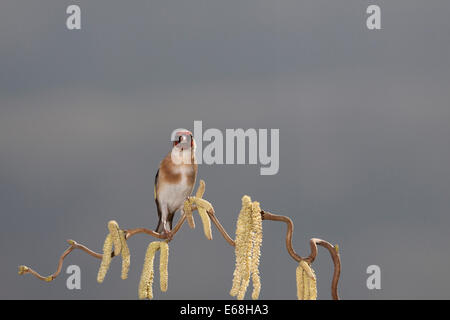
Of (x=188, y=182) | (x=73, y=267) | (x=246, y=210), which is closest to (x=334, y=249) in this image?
(x=246, y=210)

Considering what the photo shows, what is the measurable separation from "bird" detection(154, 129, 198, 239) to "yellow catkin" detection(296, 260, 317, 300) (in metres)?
0.92

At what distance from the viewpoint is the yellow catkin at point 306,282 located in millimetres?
2951

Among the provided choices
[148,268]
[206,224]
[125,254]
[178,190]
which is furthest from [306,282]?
[178,190]

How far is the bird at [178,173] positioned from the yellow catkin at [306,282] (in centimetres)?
92

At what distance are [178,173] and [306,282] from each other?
1.08 m

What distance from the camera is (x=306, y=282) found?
118 inches

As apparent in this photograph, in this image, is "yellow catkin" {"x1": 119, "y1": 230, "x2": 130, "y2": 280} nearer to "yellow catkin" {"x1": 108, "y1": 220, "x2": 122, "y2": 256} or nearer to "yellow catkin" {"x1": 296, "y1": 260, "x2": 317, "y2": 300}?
"yellow catkin" {"x1": 108, "y1": 220, "x2": 122, "y2": 256}

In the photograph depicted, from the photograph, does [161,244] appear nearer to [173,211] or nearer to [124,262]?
[124,262]

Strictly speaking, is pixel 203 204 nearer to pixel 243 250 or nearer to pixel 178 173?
pixel 243 250

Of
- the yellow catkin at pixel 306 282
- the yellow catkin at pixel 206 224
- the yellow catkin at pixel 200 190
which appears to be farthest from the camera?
the yellow catkin at pixel 200 190

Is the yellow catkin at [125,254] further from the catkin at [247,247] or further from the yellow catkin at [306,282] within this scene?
the yellow catkin at [306,282]

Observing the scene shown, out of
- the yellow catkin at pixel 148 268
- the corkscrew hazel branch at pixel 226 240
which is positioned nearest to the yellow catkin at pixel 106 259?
the corkscrew hazel branch at pixel 226 240

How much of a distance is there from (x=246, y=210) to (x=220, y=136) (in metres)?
1.35

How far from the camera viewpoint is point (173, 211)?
150 inches
